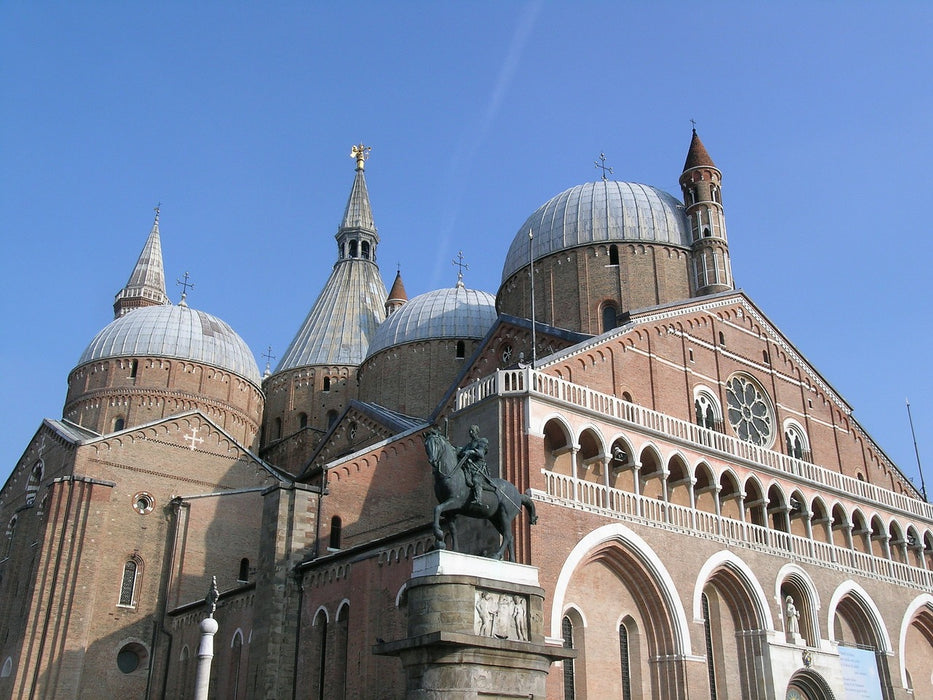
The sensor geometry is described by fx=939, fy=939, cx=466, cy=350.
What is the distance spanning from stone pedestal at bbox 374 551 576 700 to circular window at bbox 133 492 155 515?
799 inches

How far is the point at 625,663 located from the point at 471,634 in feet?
32.9

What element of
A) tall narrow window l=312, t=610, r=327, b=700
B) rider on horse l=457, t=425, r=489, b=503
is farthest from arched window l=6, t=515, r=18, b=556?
rider on horse l=457, t=425, r=489, b=503

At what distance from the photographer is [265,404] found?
1736 inches

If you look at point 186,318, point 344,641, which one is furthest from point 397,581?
point 186,318

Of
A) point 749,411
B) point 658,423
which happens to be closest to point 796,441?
point 749,411

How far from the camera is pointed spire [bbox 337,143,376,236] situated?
52256 millimetres

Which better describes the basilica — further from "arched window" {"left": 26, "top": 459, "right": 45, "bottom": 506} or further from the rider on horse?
the rider on horse

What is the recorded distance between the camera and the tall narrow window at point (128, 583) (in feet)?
102

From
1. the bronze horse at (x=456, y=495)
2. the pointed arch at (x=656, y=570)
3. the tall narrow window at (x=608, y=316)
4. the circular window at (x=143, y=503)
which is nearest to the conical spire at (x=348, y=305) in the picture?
the circular window at (x=143, y=503)

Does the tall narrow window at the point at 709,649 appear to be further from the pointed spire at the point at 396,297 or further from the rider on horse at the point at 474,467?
the pointed spire at the point at 396,297

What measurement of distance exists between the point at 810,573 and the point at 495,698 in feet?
50.0

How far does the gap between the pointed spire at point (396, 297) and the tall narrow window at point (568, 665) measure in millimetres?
27232

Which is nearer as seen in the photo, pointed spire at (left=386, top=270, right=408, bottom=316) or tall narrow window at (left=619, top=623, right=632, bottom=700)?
tall narrow window at (left=619, top=623, right=632, bottom=700)

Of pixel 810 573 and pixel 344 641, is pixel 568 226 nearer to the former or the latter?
pixel 810 573
